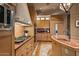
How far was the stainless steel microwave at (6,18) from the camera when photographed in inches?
40.2

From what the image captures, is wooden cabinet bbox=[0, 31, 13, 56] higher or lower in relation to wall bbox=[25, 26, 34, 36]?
lower

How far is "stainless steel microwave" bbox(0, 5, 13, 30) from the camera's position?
3.35 ft

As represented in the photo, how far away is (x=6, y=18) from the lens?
42.4 inches

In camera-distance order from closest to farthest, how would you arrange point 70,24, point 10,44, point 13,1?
point 13,1 < point 10,44 < point 70,24

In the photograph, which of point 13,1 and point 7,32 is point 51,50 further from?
point 13,1

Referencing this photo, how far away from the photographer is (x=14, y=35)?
113 centimetres

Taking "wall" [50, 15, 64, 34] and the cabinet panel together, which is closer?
the cabinet panel

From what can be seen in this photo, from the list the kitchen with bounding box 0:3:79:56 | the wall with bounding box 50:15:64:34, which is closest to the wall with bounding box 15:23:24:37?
the kitchen with bounding box 0:3:79:56


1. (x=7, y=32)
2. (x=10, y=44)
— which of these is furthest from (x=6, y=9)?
(x=10, y=44)

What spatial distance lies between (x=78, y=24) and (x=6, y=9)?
2.14ft

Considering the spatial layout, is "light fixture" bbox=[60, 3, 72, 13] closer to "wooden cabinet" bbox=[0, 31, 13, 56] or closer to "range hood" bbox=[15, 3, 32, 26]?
"range hood" bbox=[15, 3, 32, 26]

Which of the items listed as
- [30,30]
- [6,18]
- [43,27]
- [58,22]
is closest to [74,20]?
[58,22]

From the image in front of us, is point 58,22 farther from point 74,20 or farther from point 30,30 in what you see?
point 30,30

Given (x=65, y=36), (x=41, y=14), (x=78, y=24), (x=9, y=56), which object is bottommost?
(x=9, y=56)
